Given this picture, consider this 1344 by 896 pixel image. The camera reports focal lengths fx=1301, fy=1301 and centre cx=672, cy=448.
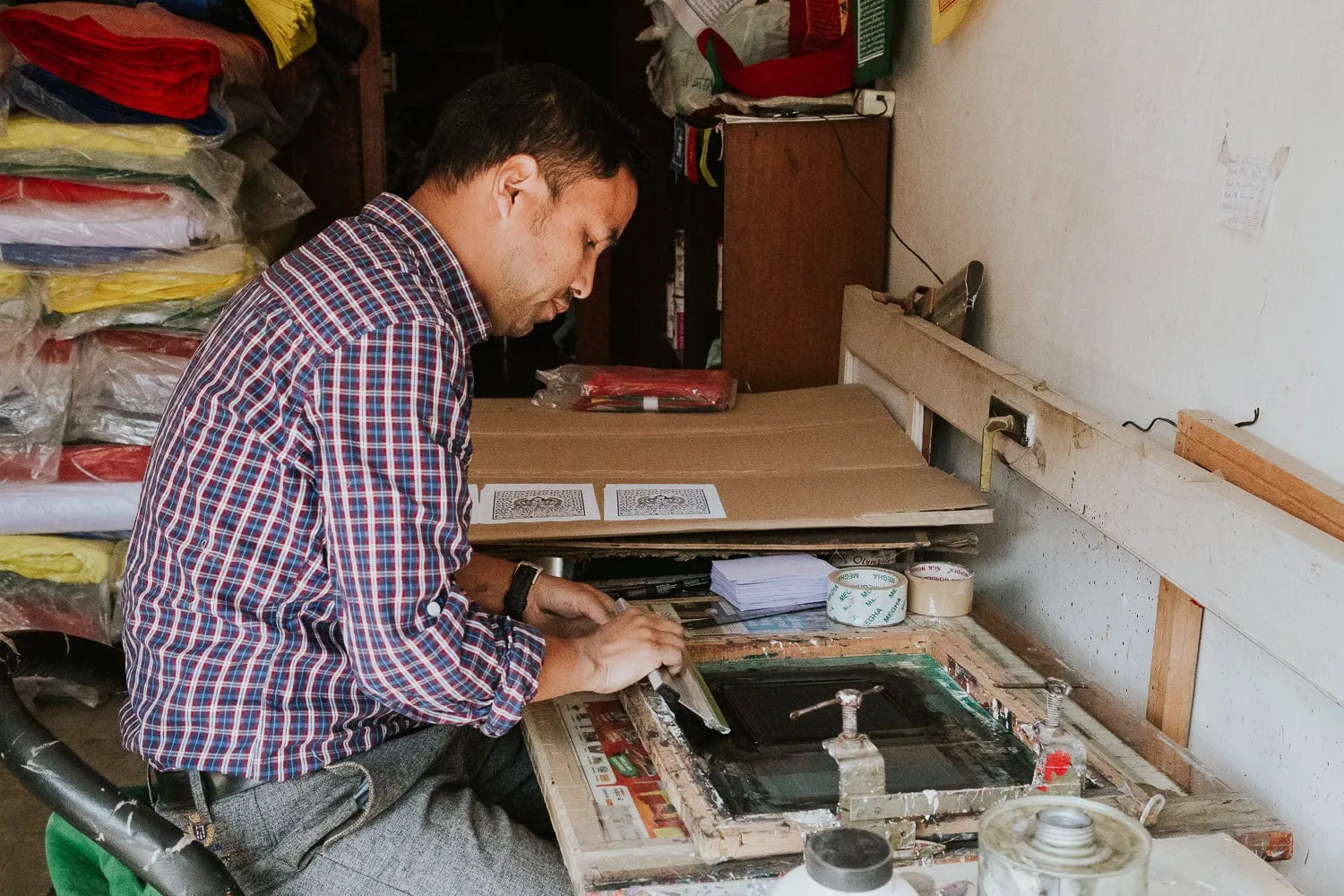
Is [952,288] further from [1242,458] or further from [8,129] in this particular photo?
[8,129]

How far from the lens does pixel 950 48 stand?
2.67 meters

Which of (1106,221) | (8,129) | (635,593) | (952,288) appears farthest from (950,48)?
(8,129)

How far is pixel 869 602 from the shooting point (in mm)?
1951

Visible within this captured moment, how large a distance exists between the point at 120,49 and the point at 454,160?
1.60 meters

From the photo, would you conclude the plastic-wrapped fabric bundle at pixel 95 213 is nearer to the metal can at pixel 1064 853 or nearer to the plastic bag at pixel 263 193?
the plastic bag at pixel 263 193

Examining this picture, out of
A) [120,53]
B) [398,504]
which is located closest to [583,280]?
[398,504]

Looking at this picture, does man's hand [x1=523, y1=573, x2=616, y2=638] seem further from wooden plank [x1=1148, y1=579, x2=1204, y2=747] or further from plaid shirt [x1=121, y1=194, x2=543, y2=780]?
wooden plank [x1=1148, y1=579, x2=1204, y2=747]

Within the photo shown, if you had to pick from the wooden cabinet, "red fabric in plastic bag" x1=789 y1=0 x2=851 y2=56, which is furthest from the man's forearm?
"red fabric in plastic bag" x1=789 y1=0 x2=851 y2=56

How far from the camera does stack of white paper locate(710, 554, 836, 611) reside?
2.03 meters

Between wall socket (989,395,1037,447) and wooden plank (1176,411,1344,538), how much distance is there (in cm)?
30

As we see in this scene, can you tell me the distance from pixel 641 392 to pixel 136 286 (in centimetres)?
121

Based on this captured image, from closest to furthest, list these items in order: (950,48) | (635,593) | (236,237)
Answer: (635,593) < (950,48) < (236,237)

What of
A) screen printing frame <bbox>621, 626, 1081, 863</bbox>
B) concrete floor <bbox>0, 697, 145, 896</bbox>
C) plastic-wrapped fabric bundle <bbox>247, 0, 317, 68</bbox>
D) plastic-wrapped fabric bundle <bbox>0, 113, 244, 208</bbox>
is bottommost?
concrete floor <bbox>0, 697, 145, 896</bbox>

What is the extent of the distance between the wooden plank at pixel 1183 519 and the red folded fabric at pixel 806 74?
1067 millimetres
